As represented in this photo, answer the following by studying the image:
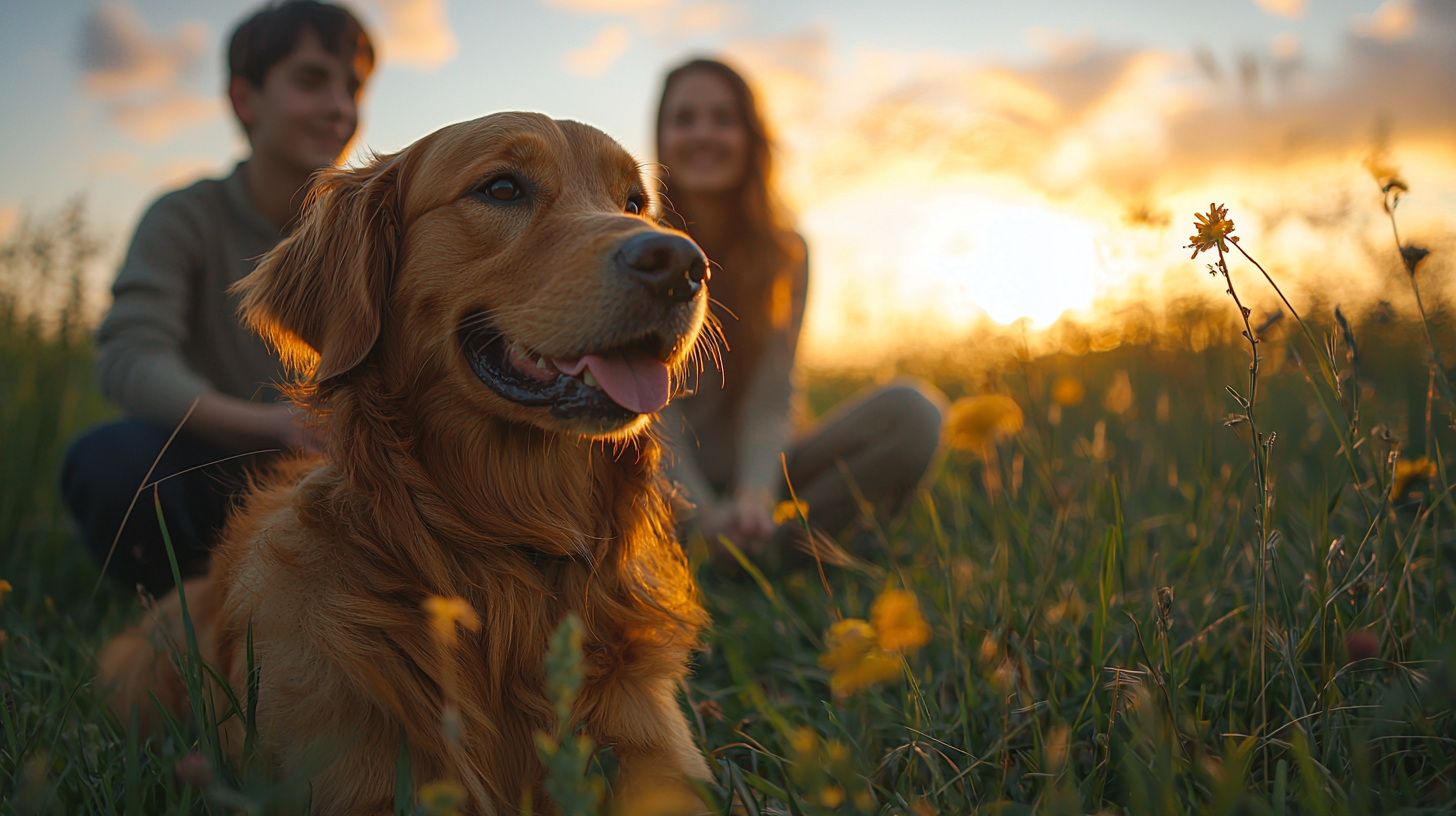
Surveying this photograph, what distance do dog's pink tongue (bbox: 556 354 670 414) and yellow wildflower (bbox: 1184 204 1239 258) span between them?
3.56 feet

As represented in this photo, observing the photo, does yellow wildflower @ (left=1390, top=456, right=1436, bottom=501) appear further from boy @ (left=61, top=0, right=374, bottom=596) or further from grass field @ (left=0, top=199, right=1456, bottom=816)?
boy @ (left=61, top=0, right=374, bottom=596)

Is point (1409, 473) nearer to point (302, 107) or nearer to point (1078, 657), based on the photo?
point (1078, 657)

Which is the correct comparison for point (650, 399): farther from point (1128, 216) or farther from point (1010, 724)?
point (1128, 216)

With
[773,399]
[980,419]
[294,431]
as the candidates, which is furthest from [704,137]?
[980,419]

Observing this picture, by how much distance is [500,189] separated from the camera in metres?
1.89

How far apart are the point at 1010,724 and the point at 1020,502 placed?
5.74ft

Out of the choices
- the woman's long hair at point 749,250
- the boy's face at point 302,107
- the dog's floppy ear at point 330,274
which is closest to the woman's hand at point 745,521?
the woman's long hair at point 749,250

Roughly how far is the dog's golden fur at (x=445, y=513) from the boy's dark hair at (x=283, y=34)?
1268mm

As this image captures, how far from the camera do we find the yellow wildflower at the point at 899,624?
0.81 m

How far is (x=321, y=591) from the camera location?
4.95 ft

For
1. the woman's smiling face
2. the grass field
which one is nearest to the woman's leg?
the grass field

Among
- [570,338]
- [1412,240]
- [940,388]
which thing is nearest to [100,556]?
[570,338]

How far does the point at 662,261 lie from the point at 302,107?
2.08 m

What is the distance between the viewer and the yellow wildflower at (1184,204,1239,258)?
1.23 meters
